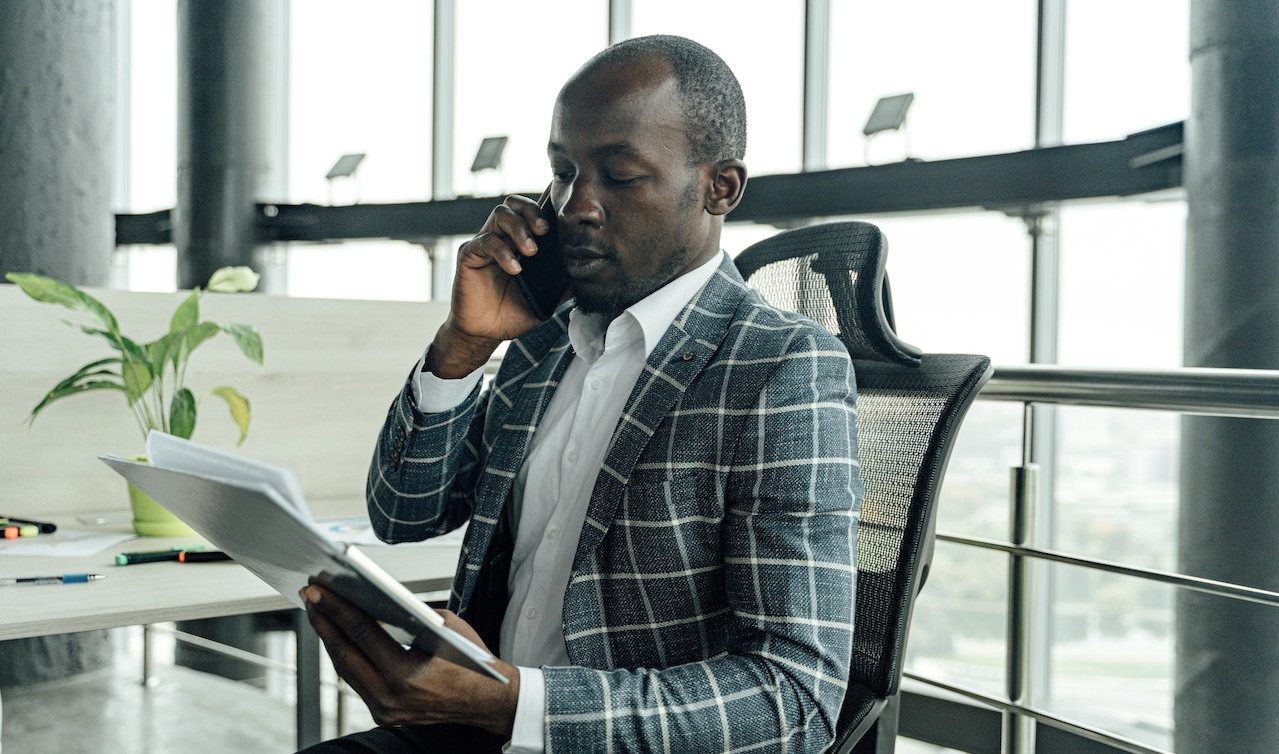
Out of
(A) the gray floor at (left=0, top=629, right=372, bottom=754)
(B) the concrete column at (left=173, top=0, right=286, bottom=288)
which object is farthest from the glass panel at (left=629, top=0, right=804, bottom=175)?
(B) the concrete column at (left=173, top=0, right=286, bottom=288)

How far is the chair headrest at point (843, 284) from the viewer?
3.89 feet

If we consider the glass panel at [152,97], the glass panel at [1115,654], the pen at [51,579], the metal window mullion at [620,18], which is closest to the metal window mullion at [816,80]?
the metal window mullion at [620,18]

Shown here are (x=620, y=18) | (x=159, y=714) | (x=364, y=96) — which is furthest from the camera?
(x=364, y=96)

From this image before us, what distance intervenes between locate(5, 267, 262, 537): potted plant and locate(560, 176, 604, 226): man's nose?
2.97 feet

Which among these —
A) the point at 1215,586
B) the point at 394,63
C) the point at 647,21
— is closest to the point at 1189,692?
the point at 1215,586

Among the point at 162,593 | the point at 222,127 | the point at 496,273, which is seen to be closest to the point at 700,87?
the point at 496,273

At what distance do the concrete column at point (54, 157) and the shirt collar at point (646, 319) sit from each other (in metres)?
2.37

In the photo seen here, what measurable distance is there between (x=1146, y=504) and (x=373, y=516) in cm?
282

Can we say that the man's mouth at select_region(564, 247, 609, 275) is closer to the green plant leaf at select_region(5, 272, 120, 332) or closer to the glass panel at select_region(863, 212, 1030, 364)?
the green plant leaf at select_region(5, 272, 120, 332)

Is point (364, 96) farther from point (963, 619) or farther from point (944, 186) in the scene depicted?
point (963, 619)

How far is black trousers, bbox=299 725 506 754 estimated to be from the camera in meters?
1.11

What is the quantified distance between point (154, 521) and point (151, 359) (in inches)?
10.5

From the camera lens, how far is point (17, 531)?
168 cm

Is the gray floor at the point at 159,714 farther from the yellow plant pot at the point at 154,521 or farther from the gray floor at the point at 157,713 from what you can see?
the yellow plant pot at the point at 154,521
